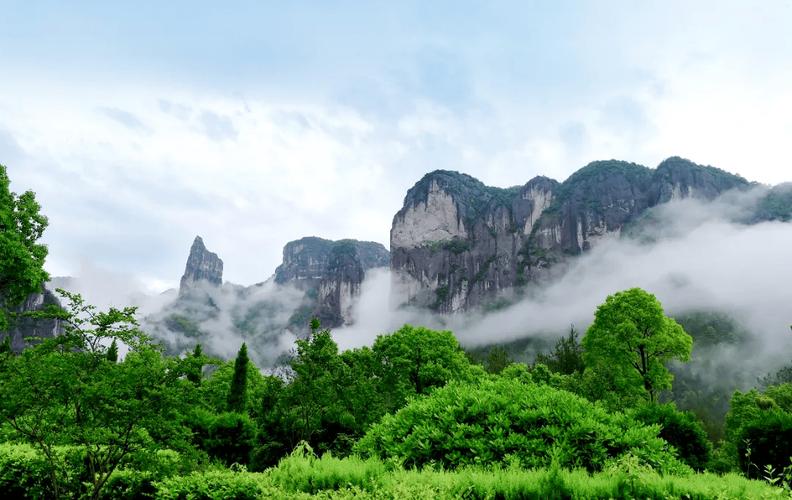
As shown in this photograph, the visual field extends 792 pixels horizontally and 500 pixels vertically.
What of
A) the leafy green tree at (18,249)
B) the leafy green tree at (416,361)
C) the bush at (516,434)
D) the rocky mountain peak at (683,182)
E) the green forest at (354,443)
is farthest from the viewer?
the rocky mountain peak at (683,182)

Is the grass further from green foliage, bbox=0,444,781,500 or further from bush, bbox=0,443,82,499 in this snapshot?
bush, bbox=0,443,82,499

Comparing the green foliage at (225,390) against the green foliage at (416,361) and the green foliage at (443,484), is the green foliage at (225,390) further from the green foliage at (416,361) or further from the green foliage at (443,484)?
the green foliage at (443,484)

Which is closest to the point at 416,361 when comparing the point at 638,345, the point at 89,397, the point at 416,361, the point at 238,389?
the point at 416,361

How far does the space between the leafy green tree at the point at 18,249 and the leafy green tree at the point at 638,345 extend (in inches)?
1156

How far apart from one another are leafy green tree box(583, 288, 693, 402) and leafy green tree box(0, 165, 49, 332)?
29.4 m

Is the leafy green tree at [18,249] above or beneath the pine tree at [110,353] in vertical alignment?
above

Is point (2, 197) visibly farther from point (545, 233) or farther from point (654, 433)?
point (545, 233)

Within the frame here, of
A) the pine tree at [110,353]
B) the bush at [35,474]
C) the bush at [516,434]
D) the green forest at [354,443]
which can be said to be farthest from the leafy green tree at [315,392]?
the bush at [516,434]

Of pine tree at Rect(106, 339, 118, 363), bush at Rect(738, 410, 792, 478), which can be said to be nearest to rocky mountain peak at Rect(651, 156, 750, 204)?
bush at Rect(738, 410, 792, 478)

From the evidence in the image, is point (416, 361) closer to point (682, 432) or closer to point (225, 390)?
point (682, 432)

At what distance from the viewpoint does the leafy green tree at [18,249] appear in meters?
19.3

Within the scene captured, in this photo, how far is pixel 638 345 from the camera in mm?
30047

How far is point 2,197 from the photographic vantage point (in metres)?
20.4

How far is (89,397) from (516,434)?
792 centimetres
